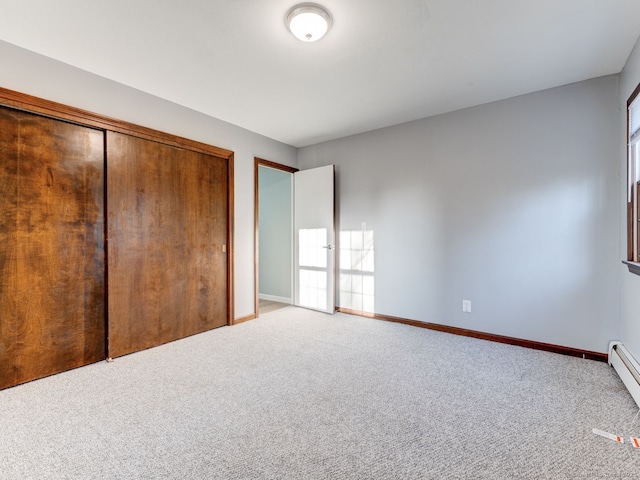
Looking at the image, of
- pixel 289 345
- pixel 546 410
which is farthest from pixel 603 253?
pixel 289 345

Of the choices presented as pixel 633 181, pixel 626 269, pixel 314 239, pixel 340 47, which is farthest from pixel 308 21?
pixel 626 269

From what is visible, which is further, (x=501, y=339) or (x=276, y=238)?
(x=276, y=238)

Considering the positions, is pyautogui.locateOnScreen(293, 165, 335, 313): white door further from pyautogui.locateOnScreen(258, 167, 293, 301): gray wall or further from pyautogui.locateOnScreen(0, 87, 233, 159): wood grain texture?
pyautogui.locateOnScreen(0, 87, 233, 159): wood grain texture

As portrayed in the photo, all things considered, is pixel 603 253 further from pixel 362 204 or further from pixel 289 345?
pixel 289 345

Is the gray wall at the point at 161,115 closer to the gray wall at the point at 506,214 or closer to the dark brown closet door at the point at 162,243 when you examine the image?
the dark brown closet door at the point at 162,243

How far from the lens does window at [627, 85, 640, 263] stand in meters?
2.32

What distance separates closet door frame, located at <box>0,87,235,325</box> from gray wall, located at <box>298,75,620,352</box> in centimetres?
173

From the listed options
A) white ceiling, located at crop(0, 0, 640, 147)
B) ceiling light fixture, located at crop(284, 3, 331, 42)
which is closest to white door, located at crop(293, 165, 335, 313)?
white ceiling, located at crop(0, 0, 640, 147)

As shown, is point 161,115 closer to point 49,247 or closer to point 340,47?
point 49,247

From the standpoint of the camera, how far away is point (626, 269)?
2463 millimetres

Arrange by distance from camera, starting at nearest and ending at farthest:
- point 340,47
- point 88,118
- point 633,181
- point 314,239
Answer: point 340,47, point 633,181, point 88,118, point 314,239

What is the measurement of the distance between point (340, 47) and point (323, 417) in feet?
8.26

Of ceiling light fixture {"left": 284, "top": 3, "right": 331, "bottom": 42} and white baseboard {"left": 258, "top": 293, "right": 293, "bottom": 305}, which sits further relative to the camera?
white baseboard {"left": 258, "top": 293, "right": 293, "bottom": 305}

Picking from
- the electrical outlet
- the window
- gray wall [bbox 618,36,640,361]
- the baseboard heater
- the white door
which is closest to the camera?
the baseboard heater
